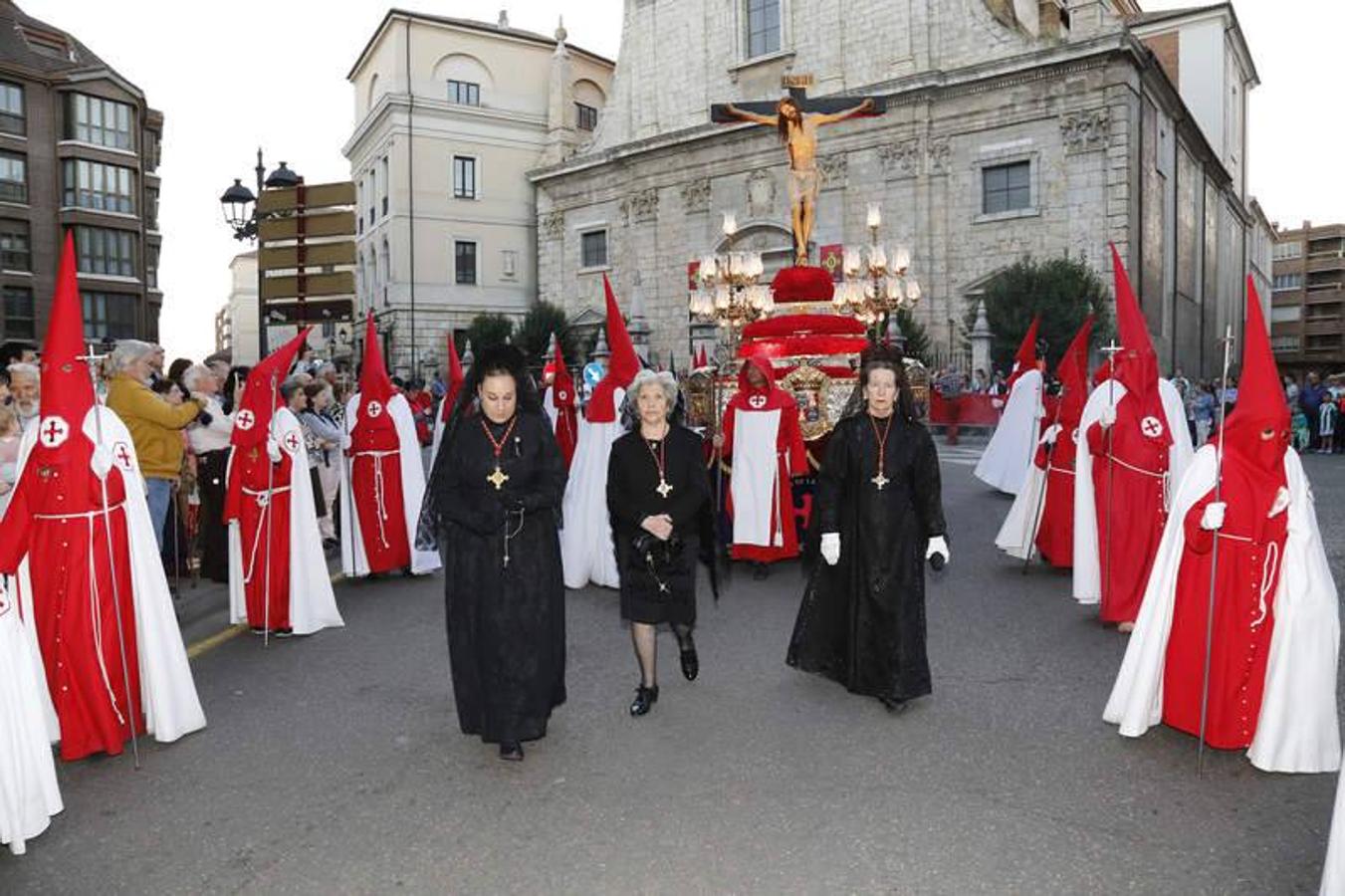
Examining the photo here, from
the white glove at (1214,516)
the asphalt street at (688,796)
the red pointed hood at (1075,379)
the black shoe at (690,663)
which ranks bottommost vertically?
the asphalt street at (688,796)

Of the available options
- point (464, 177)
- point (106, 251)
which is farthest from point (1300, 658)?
point (106, 251)

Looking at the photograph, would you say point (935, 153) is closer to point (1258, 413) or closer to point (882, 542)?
point (882, 542)

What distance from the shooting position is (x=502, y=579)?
4.71 meters

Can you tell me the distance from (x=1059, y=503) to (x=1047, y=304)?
19.7 meters

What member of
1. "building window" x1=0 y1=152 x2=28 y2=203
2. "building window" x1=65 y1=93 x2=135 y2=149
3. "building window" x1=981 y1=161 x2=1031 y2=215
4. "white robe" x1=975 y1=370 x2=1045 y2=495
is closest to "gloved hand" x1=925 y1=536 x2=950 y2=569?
"white robe" x1=975 y1=370 x2=1045 y2=495

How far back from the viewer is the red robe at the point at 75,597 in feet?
15.3

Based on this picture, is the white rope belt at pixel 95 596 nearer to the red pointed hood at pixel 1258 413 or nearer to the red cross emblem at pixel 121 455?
the red cross emblem at pixel 121 455

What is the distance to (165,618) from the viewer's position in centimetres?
496

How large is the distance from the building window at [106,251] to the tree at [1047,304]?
3752 centimetres

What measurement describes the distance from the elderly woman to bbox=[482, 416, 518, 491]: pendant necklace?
0.80 m

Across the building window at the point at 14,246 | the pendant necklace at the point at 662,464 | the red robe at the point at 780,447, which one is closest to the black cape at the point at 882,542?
the pendant necklace at the point at 662,464

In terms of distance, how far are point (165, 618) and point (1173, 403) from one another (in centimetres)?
640

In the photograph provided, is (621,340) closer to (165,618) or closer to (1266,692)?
(165,618)

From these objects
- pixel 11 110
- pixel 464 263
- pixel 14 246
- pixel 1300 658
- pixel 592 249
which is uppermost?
pixel 11 110
